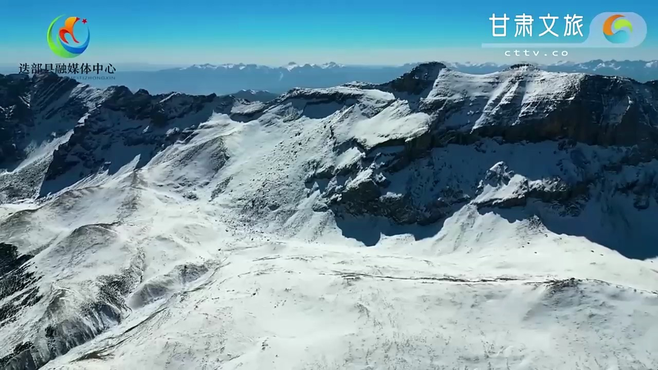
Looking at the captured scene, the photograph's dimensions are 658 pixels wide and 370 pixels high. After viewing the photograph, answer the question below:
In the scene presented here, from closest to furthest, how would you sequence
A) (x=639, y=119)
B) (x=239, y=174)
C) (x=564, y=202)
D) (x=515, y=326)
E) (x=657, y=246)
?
1. (x=515, y=326)
2. (x=657, y=246)
3. (x=564, y=202)
4. (x=639, y=119)
5. (x=239, y=174)

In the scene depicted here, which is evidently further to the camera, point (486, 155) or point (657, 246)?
point (486, 155)

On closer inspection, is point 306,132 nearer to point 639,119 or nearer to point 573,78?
point 573,78

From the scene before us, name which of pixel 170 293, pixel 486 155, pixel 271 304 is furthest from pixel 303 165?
pixel 271 304

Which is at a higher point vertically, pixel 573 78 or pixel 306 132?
pixel 573 78

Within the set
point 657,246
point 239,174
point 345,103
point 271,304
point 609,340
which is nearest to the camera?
point 609,340

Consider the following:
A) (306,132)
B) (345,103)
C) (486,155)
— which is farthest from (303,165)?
(486,155)

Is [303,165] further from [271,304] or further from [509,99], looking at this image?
[271,304]


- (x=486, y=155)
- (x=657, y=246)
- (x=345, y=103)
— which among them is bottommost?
(x=657, y=246)
